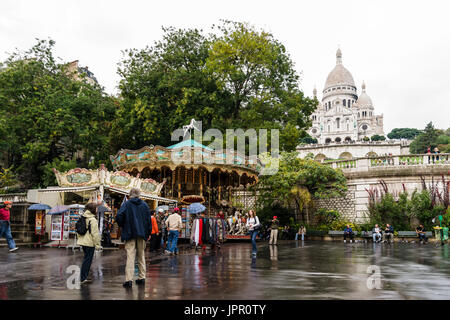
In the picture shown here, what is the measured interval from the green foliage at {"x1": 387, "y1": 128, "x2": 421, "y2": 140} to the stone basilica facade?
467cm

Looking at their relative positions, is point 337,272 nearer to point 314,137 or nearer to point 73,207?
point 73,207

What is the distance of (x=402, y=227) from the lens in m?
24.4

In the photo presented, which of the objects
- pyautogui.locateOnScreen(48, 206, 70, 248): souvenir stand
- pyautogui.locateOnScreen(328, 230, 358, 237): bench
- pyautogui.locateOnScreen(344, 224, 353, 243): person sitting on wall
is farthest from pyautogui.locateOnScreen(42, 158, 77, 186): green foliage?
pyautogui.locateOnScreen(344, 224, 353, 243): person sitting on wall

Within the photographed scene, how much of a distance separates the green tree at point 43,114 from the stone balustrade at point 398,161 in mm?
20191

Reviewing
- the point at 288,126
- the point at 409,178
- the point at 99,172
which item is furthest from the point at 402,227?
the point at 99,172

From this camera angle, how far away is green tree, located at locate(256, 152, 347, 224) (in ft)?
84.4

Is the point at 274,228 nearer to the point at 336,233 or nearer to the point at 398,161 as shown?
the point at 336,233

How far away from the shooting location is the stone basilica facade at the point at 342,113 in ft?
445

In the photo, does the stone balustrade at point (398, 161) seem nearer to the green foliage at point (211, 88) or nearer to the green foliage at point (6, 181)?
the green foliage at point (211, 88)

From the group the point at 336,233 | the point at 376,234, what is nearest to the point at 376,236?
the point at 376,234

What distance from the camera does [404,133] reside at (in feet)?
461

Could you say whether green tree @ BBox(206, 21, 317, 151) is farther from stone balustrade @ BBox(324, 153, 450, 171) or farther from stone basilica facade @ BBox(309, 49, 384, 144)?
stone basilica facade @ BBox(309, 49, 384, 144)

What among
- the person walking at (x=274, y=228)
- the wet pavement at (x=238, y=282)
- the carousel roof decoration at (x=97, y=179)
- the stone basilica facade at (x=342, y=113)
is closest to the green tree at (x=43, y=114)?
the carousel roof decoration at (x=97, y=179)

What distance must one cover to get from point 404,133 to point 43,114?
14007cm
